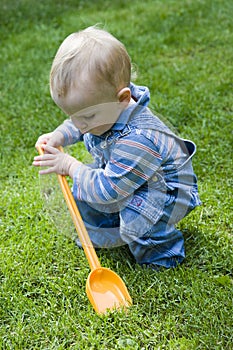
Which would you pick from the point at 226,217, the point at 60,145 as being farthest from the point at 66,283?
the point at 226,217

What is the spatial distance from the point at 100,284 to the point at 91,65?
69cm

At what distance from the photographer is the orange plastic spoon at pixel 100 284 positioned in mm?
1715

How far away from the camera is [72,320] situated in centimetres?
165

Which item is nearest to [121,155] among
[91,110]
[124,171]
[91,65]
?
[124,171]

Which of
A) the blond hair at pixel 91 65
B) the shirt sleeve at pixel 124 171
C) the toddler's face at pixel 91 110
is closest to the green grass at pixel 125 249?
the shirt sleeve at pixel 124 171

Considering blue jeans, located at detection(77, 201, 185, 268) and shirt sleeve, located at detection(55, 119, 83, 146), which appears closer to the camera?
blue jeans, located at detection(77, 201, 185, 268)

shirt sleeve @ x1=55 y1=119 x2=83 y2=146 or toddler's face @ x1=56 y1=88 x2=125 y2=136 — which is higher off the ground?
toddler's face @ x1=56 y1=88 x2=125 y2=136

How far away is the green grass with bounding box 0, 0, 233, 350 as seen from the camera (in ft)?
5.31

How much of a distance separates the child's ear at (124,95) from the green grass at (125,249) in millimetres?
549

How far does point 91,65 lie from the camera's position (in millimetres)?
1636

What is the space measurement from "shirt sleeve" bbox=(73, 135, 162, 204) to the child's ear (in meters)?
0.12

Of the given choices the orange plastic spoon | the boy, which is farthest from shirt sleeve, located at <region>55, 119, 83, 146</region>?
the orange plastic spoon

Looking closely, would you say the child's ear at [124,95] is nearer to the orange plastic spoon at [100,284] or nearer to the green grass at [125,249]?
the orange plastic spoon at [100,284]

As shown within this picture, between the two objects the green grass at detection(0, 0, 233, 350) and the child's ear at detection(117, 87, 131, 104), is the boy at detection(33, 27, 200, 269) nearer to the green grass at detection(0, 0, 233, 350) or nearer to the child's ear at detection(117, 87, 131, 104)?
the child's ear at detection(117, 87, 131, 104)
